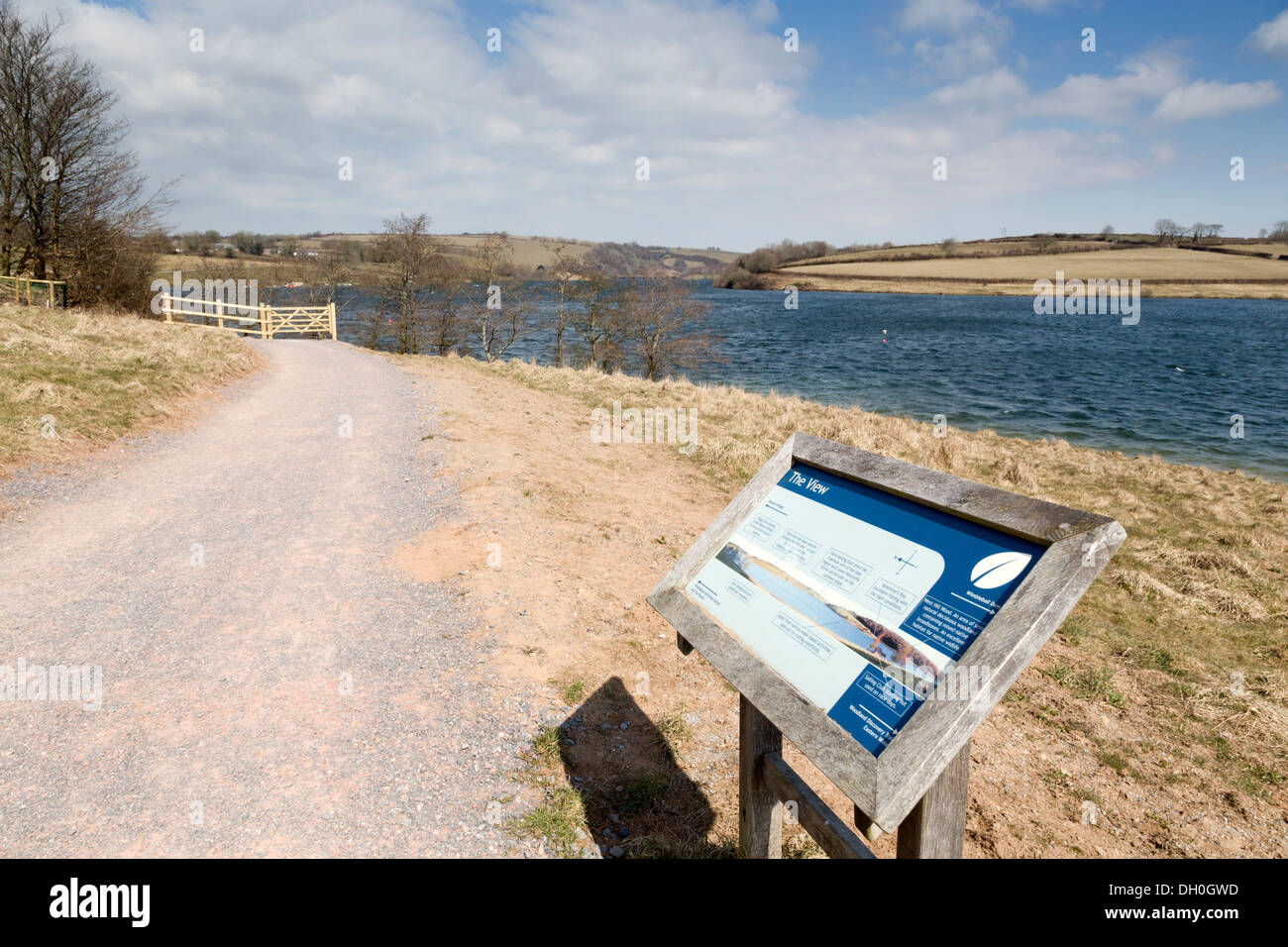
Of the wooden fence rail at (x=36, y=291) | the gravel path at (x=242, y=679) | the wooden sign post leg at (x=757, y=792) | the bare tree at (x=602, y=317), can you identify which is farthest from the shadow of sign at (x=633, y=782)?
the bare tree at (x=602, y=317)

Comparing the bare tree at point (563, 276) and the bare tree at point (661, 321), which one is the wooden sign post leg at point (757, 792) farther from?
the bare tree at point (563, 276)

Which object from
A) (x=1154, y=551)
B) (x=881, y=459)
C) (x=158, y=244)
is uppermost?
(x=158, y=244)

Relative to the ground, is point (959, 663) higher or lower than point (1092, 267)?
lower

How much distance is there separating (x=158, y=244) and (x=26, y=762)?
28.5 metres

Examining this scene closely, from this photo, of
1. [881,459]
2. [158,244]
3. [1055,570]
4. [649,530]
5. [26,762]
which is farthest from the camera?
[158,244]

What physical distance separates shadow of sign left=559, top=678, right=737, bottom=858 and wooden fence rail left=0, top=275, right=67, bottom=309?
2565cm

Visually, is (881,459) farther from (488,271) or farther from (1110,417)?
(488,271)

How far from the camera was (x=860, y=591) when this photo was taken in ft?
8.80

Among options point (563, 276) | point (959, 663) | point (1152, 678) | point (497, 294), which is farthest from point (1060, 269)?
point (959, 663)

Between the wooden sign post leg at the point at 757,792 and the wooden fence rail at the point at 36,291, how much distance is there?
27.3 metres

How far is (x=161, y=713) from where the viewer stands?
4742mm

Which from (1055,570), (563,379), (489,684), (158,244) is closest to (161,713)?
(489,684)

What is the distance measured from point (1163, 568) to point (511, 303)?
31670mm

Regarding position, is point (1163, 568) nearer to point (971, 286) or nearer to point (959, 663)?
point (959, 663)
